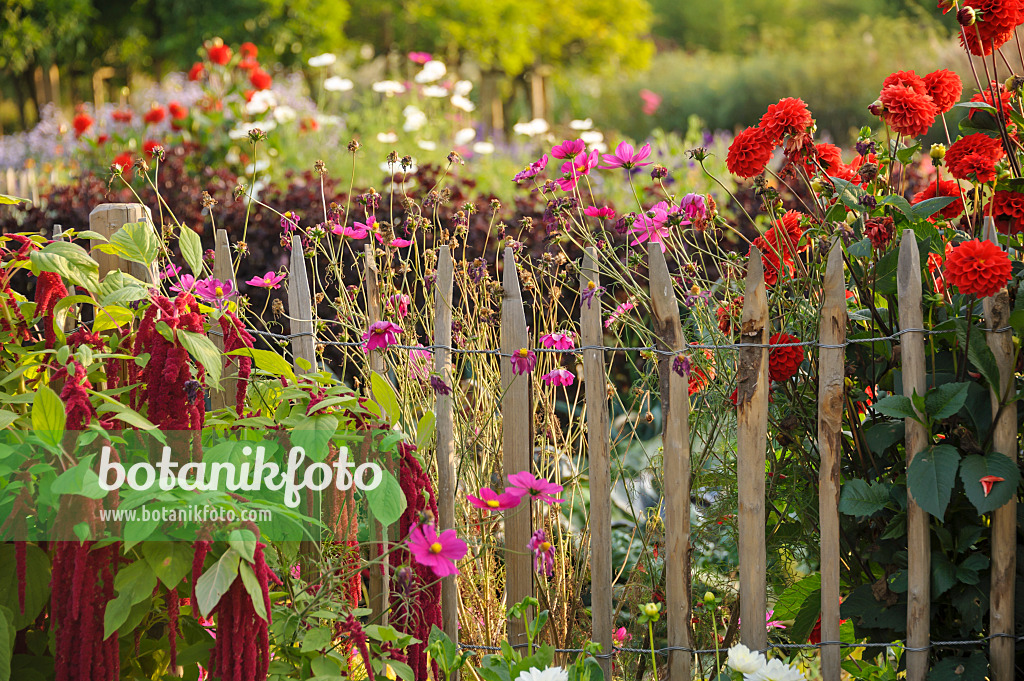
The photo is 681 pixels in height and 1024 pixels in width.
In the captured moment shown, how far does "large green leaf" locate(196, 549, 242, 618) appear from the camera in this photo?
3.70 feet

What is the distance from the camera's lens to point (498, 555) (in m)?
2.07

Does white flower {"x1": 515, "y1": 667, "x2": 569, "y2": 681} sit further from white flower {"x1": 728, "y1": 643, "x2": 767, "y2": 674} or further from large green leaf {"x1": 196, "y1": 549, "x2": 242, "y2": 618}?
large green leaf {"x1": 196, "y1": 549, "x2": 242, "y2": 618}

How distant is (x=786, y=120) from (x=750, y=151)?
0.28 feet

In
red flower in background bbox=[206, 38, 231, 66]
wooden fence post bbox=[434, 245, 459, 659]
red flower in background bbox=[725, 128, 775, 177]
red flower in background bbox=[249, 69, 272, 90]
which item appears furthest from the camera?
red flower in background bbox=[206, 38, 231, 66]

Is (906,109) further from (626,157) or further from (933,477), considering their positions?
(933,477)

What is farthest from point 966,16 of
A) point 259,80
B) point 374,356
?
point 259,80

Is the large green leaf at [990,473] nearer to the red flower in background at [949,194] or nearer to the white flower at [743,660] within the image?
the white flower at [743,660]

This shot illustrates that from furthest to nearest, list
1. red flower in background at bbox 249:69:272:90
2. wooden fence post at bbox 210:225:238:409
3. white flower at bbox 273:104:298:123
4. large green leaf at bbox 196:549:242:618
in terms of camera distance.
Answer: white flower at bbox 273:104:298:123 → red flower in background at bbox 249:69:272:90 → wooden fence post at bbox 210:225:238:409 → large green leaf at bbox 196:549:242:618

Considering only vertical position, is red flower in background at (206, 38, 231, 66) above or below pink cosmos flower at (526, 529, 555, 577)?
above

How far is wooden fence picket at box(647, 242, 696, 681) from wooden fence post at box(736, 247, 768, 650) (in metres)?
0.11

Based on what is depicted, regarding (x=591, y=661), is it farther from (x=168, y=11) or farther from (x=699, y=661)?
(x=168, y=11)

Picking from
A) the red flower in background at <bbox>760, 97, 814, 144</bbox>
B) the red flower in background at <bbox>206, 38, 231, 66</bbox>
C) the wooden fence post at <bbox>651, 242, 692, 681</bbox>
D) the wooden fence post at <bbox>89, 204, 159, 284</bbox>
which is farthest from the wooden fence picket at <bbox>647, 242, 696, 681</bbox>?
the red flower in background at <bbox>206, 38, 231, 66</bbox>

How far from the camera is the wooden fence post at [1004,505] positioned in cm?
150

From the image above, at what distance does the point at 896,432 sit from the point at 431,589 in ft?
3.07
